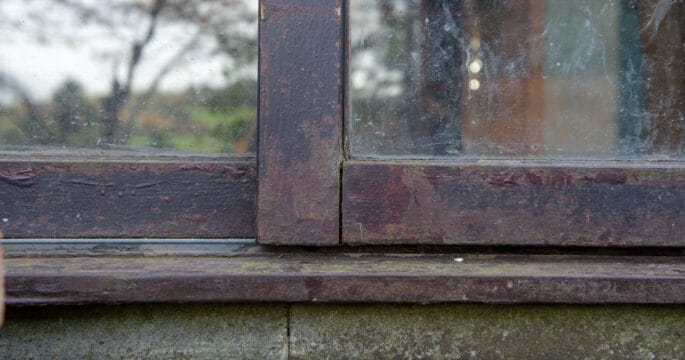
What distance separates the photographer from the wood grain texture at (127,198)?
1336 mm

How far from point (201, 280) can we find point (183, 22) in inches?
26.3

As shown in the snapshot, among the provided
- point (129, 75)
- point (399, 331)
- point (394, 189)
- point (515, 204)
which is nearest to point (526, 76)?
point (515, 204)

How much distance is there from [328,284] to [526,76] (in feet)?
2.36

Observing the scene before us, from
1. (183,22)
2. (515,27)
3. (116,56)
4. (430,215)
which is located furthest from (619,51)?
(116,56)

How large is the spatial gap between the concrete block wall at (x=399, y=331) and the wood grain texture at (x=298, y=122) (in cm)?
19

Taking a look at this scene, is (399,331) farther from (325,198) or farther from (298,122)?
(298,122)

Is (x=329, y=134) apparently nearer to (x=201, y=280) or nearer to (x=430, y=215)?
(x=430, y=215)

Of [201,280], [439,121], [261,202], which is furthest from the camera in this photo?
[439,121]

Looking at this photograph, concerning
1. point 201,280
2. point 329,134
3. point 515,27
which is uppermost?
point 515,27

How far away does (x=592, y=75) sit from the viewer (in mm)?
1418

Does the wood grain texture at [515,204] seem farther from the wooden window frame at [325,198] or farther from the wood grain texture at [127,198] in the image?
the wood grain texture at [127,198]

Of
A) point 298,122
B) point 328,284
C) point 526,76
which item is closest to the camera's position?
point 328,284

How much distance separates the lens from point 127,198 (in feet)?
4.42

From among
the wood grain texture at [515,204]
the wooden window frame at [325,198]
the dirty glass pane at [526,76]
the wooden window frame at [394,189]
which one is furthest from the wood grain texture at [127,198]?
the dirty glass pane at [526,76]
